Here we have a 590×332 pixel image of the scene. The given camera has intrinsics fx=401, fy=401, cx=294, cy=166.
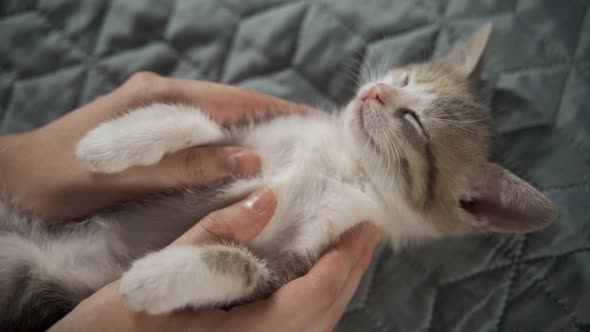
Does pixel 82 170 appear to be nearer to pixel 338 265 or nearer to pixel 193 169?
pixel 193 169

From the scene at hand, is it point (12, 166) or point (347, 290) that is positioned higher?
point (12, 166)

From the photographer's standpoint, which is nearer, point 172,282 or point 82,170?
point 172,282

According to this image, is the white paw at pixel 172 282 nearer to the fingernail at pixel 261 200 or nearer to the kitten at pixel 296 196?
the kitten at pixel 296 196

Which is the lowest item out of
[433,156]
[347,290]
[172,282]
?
[347,290]

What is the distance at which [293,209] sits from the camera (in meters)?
0.93

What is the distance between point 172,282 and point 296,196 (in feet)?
1.17

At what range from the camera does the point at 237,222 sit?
831mm

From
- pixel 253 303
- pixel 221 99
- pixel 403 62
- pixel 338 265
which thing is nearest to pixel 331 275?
pixel 338 265

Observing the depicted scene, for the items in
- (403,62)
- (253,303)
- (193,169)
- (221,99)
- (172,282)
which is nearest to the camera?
(172,282)

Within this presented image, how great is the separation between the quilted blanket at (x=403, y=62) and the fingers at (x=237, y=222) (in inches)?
17.8

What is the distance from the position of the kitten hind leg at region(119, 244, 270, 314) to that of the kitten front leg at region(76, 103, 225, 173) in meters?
0.23

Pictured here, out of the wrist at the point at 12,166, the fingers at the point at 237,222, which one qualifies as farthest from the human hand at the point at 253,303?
the wrist at the point at 12,166

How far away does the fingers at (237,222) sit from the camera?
0.81 m

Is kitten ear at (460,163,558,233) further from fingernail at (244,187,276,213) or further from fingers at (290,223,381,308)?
fingernail at (244,187,276,213)
